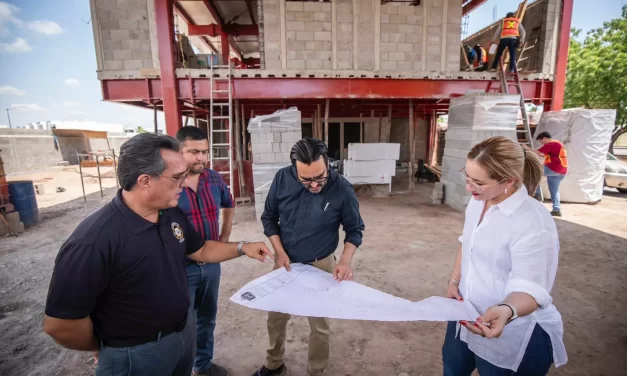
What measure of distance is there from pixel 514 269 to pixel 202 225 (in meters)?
1.91

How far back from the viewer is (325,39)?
285 inches

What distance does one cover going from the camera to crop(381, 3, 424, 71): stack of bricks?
7.39m

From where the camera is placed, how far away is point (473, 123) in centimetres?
665

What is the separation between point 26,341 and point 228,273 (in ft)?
6.92

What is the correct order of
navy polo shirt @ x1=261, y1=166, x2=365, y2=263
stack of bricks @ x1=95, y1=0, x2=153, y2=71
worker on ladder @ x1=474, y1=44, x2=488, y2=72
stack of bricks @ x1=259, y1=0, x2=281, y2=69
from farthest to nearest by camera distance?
1. worker on ladder @ x1=474, y1=44, x2=488, y2=72
2. stack of bricks @ x1=259, y1=0, x2=281, y2=69
3. stack of bricks @ x1=95, y1=0, x2=153, y2=71
4. navy polo shirt @ x1=261, y1=166, x2=365, y2=263

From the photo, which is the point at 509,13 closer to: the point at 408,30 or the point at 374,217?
the point at 408,30

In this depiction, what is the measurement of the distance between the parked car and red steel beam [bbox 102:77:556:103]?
3.58 metres

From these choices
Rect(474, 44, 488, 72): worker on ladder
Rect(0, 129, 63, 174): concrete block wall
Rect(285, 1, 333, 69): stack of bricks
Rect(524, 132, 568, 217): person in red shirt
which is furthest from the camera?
Rect(0, 129, 63, 174): concrete block wall

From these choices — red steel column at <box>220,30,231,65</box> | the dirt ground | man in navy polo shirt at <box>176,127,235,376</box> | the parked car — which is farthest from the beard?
the parked car

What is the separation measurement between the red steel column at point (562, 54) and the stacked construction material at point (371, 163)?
13.9 ft

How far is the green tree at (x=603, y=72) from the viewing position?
14.9 metres

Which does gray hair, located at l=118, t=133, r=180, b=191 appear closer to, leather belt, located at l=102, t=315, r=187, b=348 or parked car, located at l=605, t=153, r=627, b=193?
leather belt, located at l=102, t=315, r=187, b=348

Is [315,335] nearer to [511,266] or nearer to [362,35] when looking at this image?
[511,266]

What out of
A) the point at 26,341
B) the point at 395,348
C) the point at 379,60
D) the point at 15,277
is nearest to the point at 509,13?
the point at 379,60
